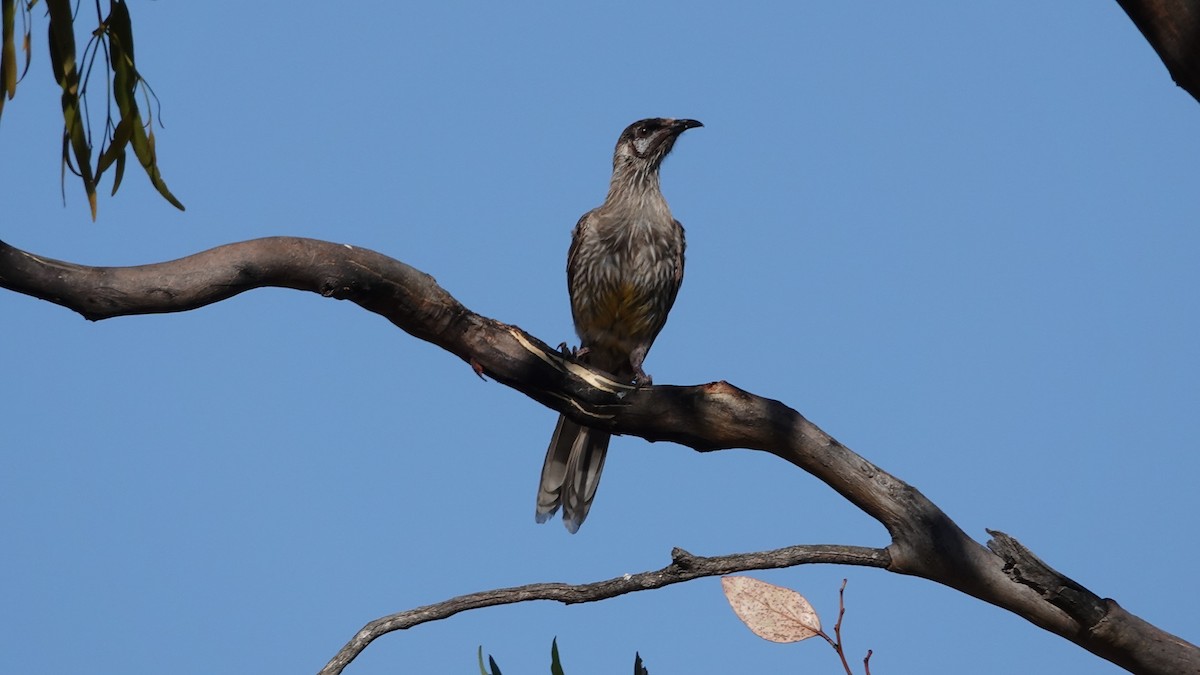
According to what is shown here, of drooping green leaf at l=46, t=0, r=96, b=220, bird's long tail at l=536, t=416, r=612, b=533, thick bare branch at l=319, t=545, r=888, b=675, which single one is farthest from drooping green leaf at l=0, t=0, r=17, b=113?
bird's long tail at l=536, t=416, r=612, b=533

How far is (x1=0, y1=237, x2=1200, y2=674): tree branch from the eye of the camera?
3.28m

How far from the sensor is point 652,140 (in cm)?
641

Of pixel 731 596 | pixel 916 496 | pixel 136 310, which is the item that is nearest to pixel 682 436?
pixel 916 496

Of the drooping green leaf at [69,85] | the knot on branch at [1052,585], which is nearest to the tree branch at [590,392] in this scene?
the knot on branch at [1052,585]

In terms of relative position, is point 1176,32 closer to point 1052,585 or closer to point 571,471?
point 1052,585

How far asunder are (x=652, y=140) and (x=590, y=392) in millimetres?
2687

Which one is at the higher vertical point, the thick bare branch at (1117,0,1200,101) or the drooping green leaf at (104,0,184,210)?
the thick bare branch at (1117,0,1200,101)

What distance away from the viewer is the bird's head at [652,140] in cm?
638

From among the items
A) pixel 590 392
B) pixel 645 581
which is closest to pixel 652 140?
pixel 590 392

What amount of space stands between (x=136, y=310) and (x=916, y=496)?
206 centimetres

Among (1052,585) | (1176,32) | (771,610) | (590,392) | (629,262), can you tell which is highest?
(629,262)

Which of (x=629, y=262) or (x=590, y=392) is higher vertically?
(x=629, y=262)

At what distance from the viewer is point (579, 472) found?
570 centimetres

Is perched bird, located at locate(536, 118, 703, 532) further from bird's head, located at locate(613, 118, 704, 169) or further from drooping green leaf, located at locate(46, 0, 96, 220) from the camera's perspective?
drooping green leaf, located at locate(46, 0, 96, 220)
